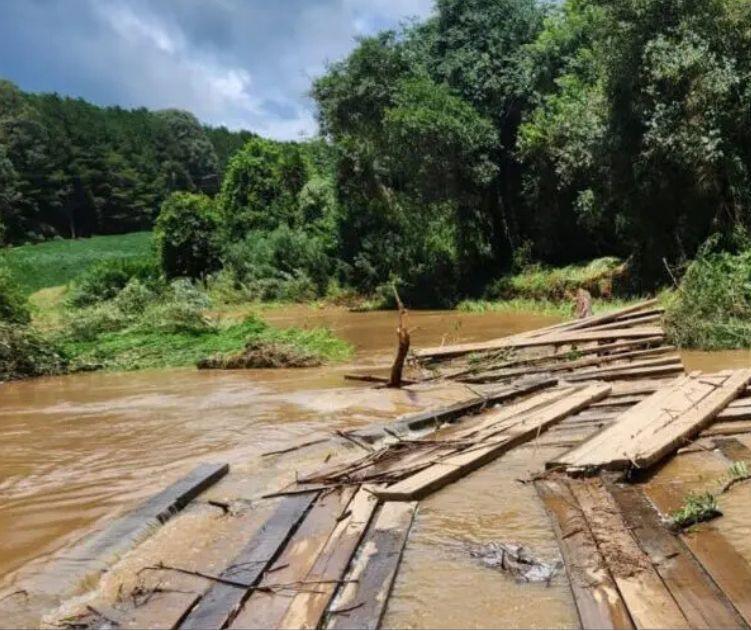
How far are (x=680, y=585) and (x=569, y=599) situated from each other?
514mm

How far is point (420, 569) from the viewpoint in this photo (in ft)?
14.2

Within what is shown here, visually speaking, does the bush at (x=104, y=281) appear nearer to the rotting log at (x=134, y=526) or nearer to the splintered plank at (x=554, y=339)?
the splintered plank at (x=554, y=339)

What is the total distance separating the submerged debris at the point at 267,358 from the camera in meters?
14.1

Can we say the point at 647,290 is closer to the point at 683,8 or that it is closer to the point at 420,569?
the point at 683,8

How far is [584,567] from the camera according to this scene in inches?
160

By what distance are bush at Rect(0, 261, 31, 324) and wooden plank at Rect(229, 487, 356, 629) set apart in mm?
12590

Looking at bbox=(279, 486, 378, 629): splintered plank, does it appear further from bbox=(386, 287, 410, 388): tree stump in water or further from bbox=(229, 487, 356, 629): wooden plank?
bbox=(386, 287, 410, 388): tree stump in water

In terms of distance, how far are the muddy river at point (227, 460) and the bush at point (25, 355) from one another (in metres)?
0.47

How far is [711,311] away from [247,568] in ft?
35.4

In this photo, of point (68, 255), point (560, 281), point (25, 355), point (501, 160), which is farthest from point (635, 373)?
point (68, 255)

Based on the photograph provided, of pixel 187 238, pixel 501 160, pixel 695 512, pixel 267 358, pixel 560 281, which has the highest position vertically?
pixel 501 160

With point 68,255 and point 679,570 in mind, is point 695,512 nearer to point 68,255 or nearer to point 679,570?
point 679,570

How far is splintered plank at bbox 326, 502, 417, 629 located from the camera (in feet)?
11.9

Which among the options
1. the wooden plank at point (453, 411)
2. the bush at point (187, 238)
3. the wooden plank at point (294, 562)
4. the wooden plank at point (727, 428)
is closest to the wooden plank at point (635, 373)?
the wooden plank at point (453, 411)
